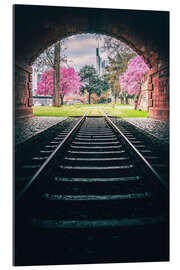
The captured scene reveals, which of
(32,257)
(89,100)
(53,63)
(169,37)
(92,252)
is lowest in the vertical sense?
(32,257)

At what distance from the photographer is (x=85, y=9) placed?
2.62m

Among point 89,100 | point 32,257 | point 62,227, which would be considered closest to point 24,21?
point 89,100

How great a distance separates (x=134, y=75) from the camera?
3.60 metres

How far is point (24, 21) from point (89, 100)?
1.51m

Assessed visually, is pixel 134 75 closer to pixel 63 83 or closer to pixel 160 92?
pixel 160 92

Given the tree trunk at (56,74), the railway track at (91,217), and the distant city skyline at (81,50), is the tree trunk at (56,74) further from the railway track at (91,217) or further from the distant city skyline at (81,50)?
the railway track at (91,217)

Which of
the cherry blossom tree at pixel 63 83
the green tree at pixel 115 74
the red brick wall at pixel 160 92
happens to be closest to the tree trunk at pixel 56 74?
the cherry blossom tree at pixel 63 83

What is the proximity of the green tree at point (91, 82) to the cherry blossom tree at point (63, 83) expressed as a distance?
0.32 feet

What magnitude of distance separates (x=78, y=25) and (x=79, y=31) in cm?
38

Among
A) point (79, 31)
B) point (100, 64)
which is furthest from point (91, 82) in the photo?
point (79, 31)

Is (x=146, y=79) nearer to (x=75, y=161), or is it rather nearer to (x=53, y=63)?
(x=53, y=63)

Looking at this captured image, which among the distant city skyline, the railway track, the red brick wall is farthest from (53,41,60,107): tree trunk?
the red brick wall

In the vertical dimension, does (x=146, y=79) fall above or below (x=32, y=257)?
above

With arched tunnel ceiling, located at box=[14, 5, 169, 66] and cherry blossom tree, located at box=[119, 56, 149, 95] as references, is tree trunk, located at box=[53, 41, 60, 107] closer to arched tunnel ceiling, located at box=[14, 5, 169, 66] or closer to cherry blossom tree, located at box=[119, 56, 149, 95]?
arched tunnel ceiling, located at box=[14, 5, 169, 66]
